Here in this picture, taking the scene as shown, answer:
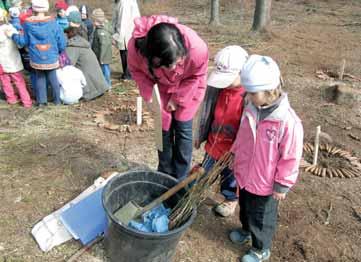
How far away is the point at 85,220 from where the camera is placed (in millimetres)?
2855

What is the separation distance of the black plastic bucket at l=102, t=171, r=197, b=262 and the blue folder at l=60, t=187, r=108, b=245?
0.60 feet

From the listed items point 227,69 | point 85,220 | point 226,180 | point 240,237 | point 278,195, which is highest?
point 227,69

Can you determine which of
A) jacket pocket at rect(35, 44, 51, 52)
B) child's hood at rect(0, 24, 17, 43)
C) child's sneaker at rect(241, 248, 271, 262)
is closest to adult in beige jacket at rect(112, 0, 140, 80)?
jacket pocket at rect(35, 44, 51, 52)

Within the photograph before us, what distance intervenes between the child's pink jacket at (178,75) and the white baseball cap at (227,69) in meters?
0.20

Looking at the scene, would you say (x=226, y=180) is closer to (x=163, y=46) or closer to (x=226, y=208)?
(x=226, y=208)

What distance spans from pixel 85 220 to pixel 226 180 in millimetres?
1033

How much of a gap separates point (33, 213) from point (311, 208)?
6.95ft

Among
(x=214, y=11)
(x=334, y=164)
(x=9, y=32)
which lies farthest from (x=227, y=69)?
(x=214, y=11)

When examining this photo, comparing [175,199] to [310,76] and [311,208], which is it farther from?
[310,76]

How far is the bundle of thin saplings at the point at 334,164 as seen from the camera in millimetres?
3721

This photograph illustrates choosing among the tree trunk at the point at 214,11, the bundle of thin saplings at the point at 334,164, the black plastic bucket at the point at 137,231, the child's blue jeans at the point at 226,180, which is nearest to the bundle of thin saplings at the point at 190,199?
the black plastic bucket at the point at 137,231

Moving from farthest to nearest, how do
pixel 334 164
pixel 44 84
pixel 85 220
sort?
pixel 44 84 → pixel 334 164 → pixel 85 220

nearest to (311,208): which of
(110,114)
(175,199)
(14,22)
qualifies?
(175,199)

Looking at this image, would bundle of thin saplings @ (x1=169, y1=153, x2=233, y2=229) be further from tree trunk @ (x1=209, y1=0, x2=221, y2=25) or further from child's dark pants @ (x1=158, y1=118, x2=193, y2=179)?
tree trunk @ (x1=209, y1=0, x2=221, y2=25)
